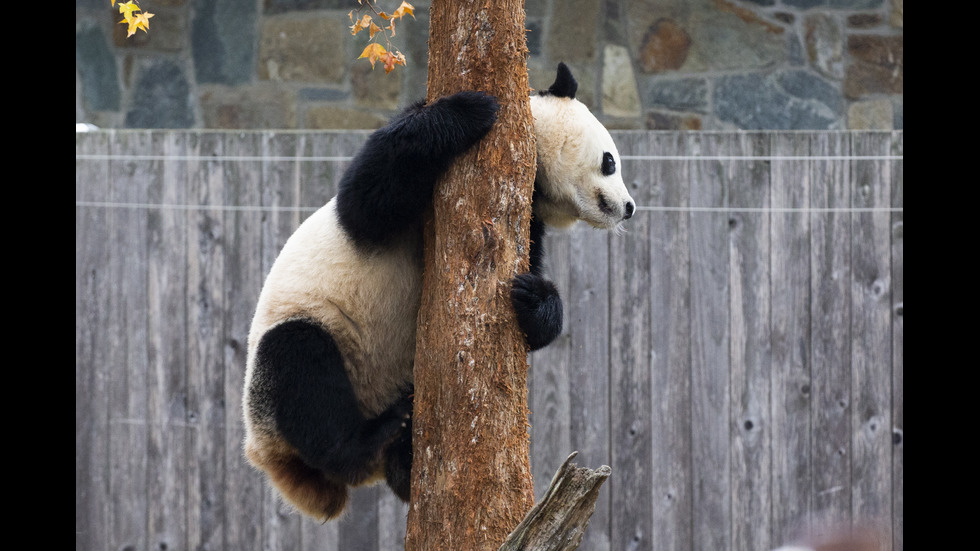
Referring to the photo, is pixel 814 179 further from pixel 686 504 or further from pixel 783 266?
pixel 686 504

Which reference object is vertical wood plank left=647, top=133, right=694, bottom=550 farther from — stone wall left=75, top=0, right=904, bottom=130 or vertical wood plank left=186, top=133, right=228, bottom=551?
vertical wood plank left=186, top=133, right=228, bottom=551

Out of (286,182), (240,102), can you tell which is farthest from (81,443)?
(240,102)

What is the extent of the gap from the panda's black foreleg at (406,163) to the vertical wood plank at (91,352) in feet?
7.56

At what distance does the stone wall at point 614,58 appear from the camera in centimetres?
613

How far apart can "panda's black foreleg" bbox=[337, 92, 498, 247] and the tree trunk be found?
0.05 meters

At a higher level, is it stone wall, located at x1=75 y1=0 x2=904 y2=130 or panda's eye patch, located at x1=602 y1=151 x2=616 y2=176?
stone wall, located at x1=75 y1=0 x2=904 y2=130

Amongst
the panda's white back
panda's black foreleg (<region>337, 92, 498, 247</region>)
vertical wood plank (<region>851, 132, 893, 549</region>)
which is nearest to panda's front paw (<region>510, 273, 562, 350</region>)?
panda's black foreleg (<region>337, 92, 498, 247</region>)

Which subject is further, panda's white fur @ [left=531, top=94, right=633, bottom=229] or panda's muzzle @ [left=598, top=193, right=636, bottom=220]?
panda's muzzle @ [left=598, top=193, right=636, bottom=220]

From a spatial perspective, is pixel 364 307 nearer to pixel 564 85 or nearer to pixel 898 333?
pixel 564 85

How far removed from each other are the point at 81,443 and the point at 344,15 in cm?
337

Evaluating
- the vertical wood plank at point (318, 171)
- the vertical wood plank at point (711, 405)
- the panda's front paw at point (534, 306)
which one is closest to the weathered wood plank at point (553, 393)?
the vertical wood plank at point (711, 405)

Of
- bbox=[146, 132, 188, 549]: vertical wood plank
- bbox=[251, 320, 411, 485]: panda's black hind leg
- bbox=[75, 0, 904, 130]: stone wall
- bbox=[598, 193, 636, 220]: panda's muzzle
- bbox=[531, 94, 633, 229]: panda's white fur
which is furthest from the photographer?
bbox=[75, 0, 904, 130]: stone wall

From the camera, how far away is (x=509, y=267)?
2584mm

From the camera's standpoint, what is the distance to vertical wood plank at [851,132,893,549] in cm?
447
